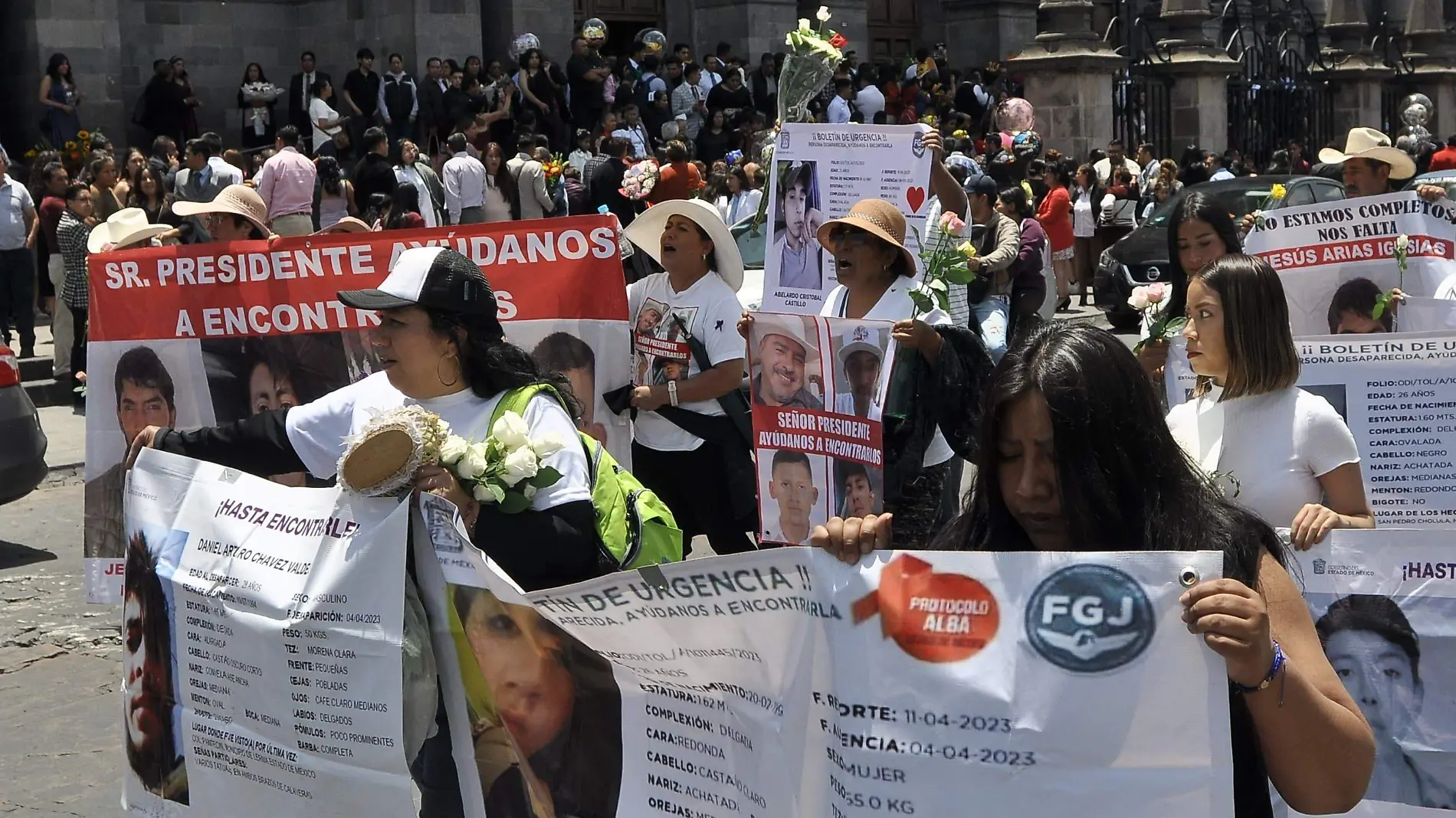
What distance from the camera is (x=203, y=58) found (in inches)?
950

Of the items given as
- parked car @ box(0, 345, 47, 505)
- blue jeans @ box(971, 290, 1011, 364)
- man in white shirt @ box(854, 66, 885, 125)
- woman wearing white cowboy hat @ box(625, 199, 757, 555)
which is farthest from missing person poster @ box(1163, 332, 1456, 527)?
man in white shirt @ box(854, 66, 885, 125)

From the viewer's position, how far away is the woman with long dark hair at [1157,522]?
97.2 inches

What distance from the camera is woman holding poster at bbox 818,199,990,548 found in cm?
563

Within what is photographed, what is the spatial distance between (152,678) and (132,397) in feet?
6.74

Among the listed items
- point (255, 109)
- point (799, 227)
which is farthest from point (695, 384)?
point (255, 109)

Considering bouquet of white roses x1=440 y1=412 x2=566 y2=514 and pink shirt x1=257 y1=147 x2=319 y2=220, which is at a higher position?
pink shirt x1=257 y1=147 x2=319 y2=220

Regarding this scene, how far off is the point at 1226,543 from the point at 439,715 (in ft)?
5.96

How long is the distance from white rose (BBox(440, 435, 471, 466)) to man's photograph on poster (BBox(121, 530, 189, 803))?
77 centimetres

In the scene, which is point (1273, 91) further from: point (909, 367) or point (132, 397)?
point (132, 397)

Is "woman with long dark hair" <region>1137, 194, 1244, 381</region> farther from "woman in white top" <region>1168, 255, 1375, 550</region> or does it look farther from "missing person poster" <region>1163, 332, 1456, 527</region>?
"woman in white top" <region>1168, 255, 1375, 550</region>

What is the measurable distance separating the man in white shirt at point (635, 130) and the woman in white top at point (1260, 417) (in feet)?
54.9

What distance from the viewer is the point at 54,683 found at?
6.98 metres

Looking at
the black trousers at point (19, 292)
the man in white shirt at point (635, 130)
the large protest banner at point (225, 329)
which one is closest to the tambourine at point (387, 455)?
the large protest banner at point (225, 329)

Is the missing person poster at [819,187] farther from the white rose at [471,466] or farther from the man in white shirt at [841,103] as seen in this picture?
the man in white shirt at [841,103]
